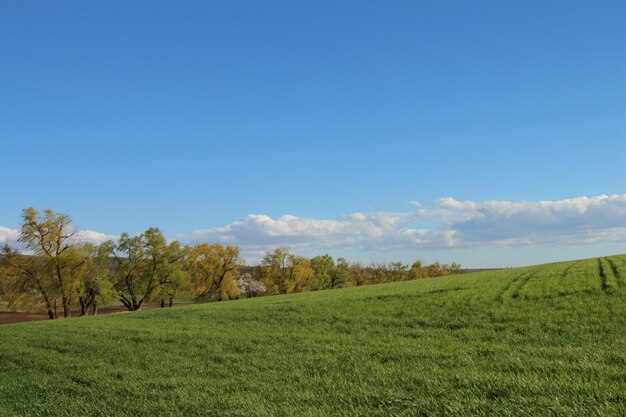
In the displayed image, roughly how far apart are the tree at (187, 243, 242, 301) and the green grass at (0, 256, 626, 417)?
59654 millimetres

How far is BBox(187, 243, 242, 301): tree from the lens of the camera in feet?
263

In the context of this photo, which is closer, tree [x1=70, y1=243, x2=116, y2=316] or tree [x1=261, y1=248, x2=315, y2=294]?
tree [x1=70, y1=243, x2=116, y2=316]

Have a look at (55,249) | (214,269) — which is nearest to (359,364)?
(55,249)

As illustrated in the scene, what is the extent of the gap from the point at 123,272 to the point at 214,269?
1819cm

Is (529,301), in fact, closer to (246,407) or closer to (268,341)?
(268,341)

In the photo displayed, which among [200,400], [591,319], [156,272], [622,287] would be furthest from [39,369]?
[156,272]

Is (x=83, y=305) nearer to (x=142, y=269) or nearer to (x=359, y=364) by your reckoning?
(x=142, y=269)

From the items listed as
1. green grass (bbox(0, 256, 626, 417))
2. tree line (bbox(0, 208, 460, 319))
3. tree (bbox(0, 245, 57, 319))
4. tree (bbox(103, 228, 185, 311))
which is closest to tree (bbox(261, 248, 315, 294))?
tree line (bbox(0, 208, 460, 319))

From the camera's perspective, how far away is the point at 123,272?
67.8m

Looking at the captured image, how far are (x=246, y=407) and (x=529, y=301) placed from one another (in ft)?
50.4

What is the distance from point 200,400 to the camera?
8875mm

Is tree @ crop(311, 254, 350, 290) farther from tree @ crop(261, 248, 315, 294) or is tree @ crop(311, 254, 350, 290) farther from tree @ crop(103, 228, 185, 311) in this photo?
tree @ crop(103, 228, 185, 311)

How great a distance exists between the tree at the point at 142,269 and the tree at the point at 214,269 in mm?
Result: 9913

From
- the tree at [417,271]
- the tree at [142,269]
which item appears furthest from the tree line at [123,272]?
the tree at [417,271]
